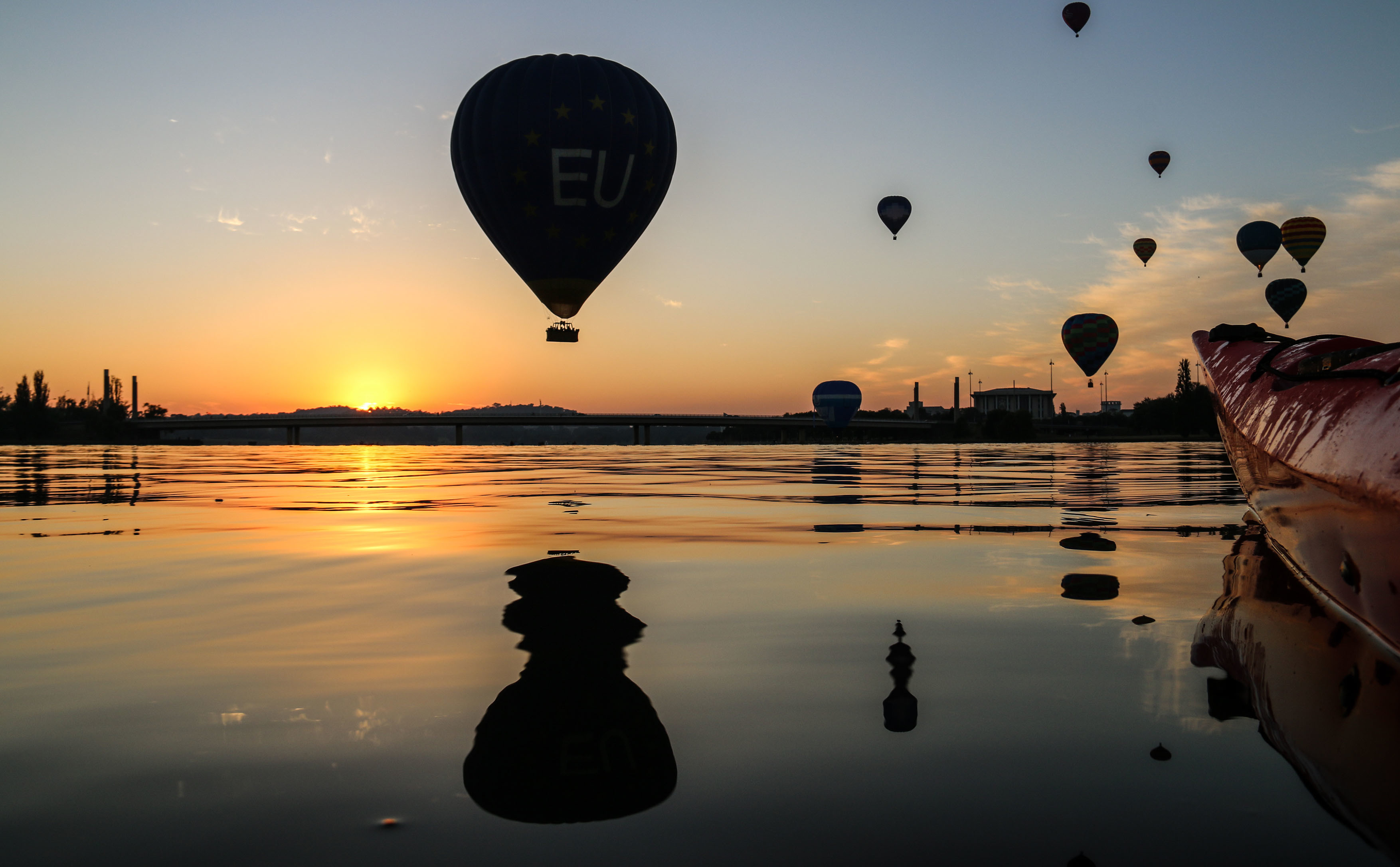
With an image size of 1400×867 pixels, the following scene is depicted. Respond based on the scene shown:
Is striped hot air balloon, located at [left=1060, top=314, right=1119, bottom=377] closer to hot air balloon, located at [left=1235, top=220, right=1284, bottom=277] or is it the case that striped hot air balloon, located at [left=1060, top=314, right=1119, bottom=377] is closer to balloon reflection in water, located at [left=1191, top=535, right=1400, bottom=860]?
hot air balloon, located at [left=1235, top=220, right=1284, bottom=277]

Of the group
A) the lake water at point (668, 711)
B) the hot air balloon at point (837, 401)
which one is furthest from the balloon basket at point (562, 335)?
the hot air balloon at point (837, 401)

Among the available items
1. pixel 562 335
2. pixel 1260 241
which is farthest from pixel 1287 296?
pixel 562 335

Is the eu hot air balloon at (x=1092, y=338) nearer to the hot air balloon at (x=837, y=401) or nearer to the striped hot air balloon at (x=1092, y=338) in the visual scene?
the striped hot air balloon at (x=1092, y=338)

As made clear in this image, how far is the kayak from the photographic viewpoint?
4.07 meters

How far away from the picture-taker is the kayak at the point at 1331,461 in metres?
4.07

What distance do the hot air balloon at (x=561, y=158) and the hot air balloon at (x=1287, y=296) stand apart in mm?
43928

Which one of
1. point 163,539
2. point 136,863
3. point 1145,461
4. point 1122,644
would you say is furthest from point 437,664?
point 1145,461

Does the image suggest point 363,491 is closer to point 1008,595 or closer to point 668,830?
point 1008,595

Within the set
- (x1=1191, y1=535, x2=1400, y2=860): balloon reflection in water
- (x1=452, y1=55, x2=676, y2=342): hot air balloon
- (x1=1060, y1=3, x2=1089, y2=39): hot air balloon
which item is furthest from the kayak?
(x1=1060, y1=3, x2=1089, y2=39): hot air balloon

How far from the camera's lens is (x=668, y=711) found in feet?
13.7

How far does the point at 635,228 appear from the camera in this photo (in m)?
36.6

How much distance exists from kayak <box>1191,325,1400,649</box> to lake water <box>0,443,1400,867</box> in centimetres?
44

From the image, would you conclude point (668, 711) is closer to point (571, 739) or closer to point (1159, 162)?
point (571, 739)

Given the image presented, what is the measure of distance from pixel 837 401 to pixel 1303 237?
6430cm
